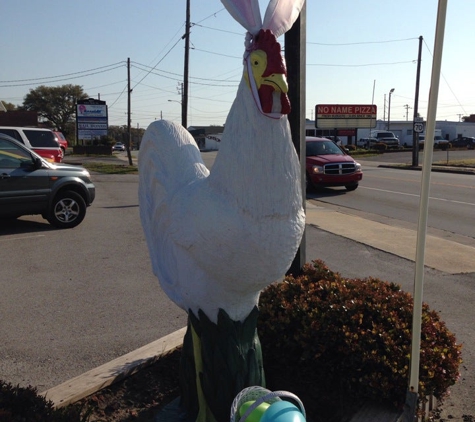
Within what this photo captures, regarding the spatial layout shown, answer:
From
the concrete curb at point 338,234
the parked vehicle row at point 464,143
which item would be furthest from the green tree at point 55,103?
the concrete curb at point 338,234

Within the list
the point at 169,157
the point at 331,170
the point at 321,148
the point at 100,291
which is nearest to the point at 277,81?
the point at 169,157

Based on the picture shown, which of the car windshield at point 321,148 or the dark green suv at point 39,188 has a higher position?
the car windshield at point 321,148

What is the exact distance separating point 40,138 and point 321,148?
989 cm

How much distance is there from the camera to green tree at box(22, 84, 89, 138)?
69.2m

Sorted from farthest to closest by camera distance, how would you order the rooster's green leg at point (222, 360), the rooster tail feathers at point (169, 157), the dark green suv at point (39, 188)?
the dark green suv at point (39, 188)
the rooster tail feathers at point (169, 157)
the rooster's green leg at point (222, 360)

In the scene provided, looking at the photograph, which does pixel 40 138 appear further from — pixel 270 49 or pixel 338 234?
pixel 270 49

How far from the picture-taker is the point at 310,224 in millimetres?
10922

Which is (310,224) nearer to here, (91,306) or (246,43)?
(91,306)

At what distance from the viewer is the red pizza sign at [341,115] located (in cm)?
4091

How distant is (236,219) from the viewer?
98.4 inches

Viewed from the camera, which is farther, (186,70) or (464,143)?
(464,143)

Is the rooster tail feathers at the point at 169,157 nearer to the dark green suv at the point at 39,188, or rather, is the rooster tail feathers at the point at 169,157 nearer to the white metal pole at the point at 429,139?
the white metal pole at the point at 429,139

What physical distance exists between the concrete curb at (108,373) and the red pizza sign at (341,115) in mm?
37727

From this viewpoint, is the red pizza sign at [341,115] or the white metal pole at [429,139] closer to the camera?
the white metal pole at [429,139]
